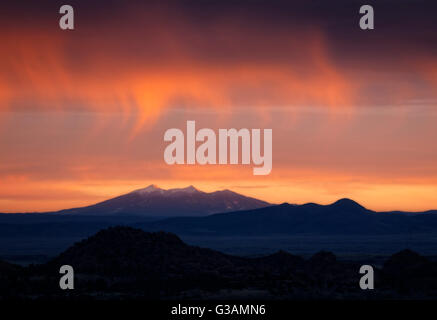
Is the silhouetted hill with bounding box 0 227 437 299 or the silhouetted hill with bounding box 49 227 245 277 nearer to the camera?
the silhouetted hill with bounding box 0 227 437 299

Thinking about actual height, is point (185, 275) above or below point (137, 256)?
below

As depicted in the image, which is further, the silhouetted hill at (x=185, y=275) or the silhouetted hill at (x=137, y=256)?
the silhouetted hill at (x=137, y=256)

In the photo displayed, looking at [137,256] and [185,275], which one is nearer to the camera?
[185,275]

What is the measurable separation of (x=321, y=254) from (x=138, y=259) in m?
19.7

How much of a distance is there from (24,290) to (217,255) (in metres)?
24.1

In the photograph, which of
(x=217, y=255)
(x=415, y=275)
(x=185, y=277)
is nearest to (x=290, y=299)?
(x=185, y=277)

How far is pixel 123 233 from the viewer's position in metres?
78.9
